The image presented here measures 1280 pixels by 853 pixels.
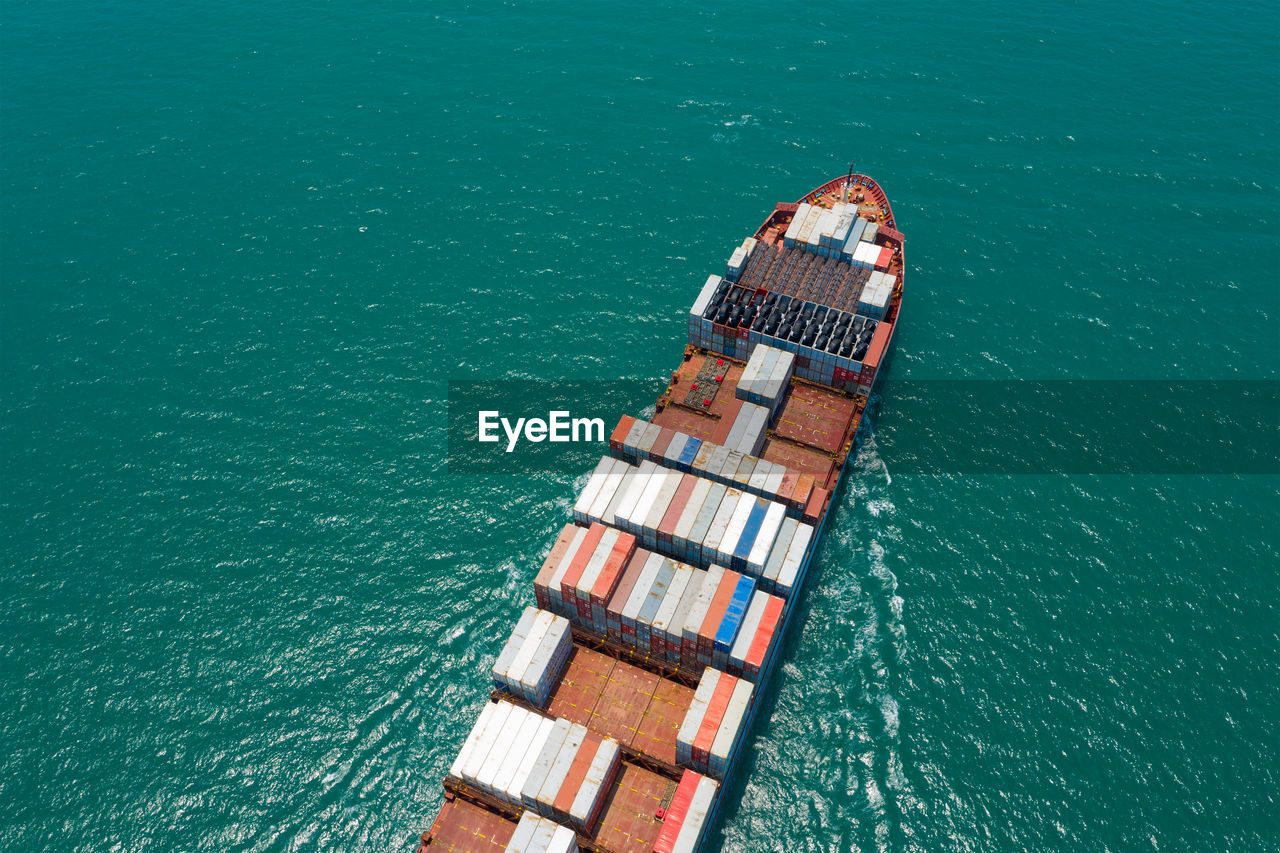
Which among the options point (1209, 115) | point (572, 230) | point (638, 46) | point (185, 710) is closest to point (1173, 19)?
point (1209, 115)

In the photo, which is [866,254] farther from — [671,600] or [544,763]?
[544,763]

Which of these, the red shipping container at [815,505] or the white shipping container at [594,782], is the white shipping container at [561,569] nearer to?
the white shipping container at [594,782]

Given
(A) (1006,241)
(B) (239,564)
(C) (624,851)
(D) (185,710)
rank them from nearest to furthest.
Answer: (C) (624,851), (D) (185,710), (B) (239,564), (A) (1006,241)

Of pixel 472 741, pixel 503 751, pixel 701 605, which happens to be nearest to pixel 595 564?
pixel 701 605

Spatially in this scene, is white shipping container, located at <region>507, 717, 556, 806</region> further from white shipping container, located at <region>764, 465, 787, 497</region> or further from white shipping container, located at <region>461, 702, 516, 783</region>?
white shipping container, located at <region>764, 465, 787, 497</region>

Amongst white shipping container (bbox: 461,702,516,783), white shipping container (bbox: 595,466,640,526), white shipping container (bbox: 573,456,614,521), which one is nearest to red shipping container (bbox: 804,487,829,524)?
white shipping container (bbox: 595,466,640,526)

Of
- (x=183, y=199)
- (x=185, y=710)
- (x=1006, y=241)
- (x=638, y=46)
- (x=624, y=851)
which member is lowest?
(x=185, y=710)

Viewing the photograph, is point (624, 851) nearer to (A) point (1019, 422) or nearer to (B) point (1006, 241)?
(A) point (1019, 422)
